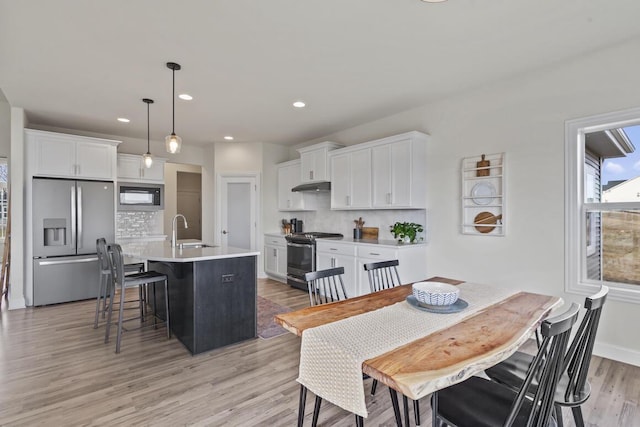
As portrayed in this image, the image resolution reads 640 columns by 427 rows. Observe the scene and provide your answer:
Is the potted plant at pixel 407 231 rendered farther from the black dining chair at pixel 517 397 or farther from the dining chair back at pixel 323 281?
the black dining chair at pixel 517 397

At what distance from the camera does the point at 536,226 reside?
3.16 meters

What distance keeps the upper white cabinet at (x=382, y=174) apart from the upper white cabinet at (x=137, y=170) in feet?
10.2

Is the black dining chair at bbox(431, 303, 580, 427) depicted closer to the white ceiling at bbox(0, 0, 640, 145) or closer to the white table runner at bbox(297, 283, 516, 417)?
the white table runner at bbox(297, 283, 516, 417)

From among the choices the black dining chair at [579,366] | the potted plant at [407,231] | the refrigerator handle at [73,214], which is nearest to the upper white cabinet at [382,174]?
the potted plant at [407,231]

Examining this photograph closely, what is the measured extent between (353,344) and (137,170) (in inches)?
218

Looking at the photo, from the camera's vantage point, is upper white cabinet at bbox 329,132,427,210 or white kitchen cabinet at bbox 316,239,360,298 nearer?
upper white cabinet at bbox 329,132,427,210

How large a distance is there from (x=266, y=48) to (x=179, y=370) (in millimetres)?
2758

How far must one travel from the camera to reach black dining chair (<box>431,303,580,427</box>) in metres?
1.13

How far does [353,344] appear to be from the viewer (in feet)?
4.31

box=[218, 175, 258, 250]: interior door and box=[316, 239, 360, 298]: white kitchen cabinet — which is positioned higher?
box=[218, 175, 258, 250]: interior door

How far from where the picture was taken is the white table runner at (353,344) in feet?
4.00

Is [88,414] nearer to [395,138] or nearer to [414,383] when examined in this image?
[414,383]

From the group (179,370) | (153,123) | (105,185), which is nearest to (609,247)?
(179,370)

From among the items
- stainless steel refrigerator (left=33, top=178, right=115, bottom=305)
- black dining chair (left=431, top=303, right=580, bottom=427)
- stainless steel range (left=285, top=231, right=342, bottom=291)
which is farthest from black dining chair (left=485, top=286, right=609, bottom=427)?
stainless steel refrigerator (left=33, top=178, right=115, bottom=305)
